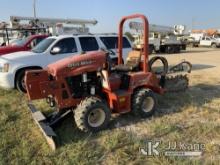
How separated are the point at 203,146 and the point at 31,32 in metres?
14.5

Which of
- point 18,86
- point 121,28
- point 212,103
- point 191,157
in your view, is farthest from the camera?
point 18,86

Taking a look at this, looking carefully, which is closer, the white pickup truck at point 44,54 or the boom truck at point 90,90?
the boom truck at point 90,90

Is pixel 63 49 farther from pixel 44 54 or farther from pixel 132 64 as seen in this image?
pixel 132 64

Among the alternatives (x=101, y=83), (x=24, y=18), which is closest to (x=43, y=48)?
(x=101, y=83)

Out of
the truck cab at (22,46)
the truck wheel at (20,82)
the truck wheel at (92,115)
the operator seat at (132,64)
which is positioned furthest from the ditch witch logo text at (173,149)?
the truck cab at (22,46)

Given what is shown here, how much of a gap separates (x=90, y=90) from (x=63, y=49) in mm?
4096

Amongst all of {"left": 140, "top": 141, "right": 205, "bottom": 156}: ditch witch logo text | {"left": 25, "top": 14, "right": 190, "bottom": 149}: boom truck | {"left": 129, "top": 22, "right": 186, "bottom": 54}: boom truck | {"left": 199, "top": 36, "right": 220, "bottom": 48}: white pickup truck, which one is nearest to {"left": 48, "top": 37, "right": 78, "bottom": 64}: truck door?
{"left": 25, "top": 14, "right": 190, "bottom": 149}: boom truck

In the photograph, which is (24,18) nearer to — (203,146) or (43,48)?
(43,48)

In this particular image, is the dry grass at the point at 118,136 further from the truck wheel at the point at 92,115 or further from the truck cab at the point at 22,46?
the truck cab at the point at 22,46

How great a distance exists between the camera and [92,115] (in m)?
5.02

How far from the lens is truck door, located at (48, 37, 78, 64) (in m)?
8.71

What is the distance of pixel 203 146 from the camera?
4.39 m

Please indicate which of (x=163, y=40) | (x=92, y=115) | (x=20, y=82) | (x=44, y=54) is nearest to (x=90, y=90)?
(x=92, y=115)

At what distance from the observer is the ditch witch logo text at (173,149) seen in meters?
4.16
